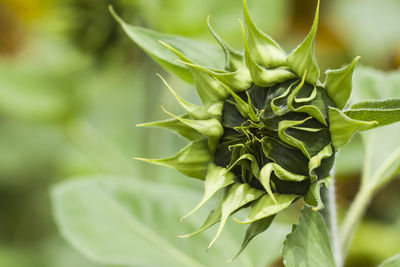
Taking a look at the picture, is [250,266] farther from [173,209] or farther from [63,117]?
[63,117]

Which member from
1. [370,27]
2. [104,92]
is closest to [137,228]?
[104,92]

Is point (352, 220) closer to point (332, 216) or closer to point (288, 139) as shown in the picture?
point (332, 216)

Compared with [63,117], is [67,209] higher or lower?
higher

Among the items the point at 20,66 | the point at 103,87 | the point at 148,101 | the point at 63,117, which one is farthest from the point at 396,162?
the point at 103,87

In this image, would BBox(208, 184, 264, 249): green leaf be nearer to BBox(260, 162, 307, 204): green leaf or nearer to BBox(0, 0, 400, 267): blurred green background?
BBox(260, 162, 307, 204): green leaf

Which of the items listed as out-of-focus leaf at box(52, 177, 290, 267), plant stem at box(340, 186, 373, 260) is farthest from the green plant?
out-of-focus leaf at box(52, 177, 290, 267)
